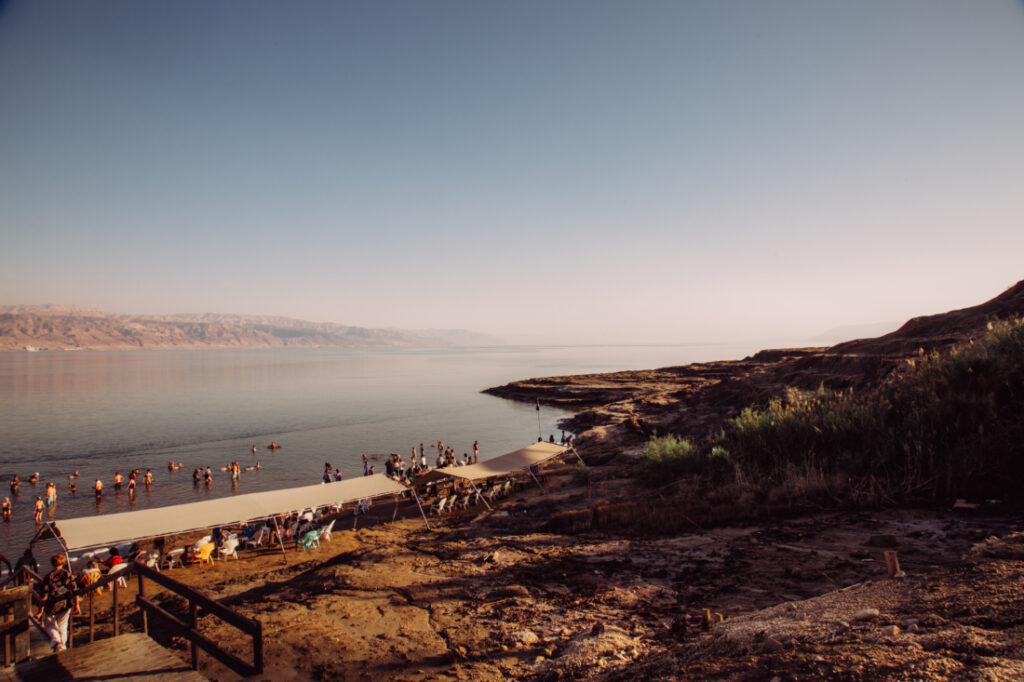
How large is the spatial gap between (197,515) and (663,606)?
13066 mm

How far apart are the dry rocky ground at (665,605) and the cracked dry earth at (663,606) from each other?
0.10 ft

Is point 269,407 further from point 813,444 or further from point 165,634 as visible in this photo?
point 813,444

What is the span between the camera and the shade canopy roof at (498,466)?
62.1 feet

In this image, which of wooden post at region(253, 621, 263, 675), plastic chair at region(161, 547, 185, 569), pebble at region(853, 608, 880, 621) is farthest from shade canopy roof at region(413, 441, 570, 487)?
pebble at region(853, 608, 880, 621)

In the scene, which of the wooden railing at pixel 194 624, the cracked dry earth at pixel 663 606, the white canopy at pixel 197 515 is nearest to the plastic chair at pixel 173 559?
the white canopy at pixel 197 515

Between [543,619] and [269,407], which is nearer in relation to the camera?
[543,619]

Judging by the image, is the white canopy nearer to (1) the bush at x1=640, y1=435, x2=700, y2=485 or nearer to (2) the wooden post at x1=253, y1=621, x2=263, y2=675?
(1) the bush at x1=640, y1=435, x2=700, y2=485

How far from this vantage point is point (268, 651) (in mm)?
7363

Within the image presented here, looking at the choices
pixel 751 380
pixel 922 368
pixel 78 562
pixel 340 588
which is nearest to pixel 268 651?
pixel 340 588

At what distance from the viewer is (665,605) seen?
285 inches

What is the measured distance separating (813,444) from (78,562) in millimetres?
23245

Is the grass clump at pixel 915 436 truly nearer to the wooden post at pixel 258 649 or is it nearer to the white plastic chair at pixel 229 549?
the wooden post at pixel 258 649

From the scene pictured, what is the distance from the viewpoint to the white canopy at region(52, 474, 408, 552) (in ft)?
40.4

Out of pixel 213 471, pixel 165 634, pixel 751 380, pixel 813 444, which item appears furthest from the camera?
pixel 213 471
